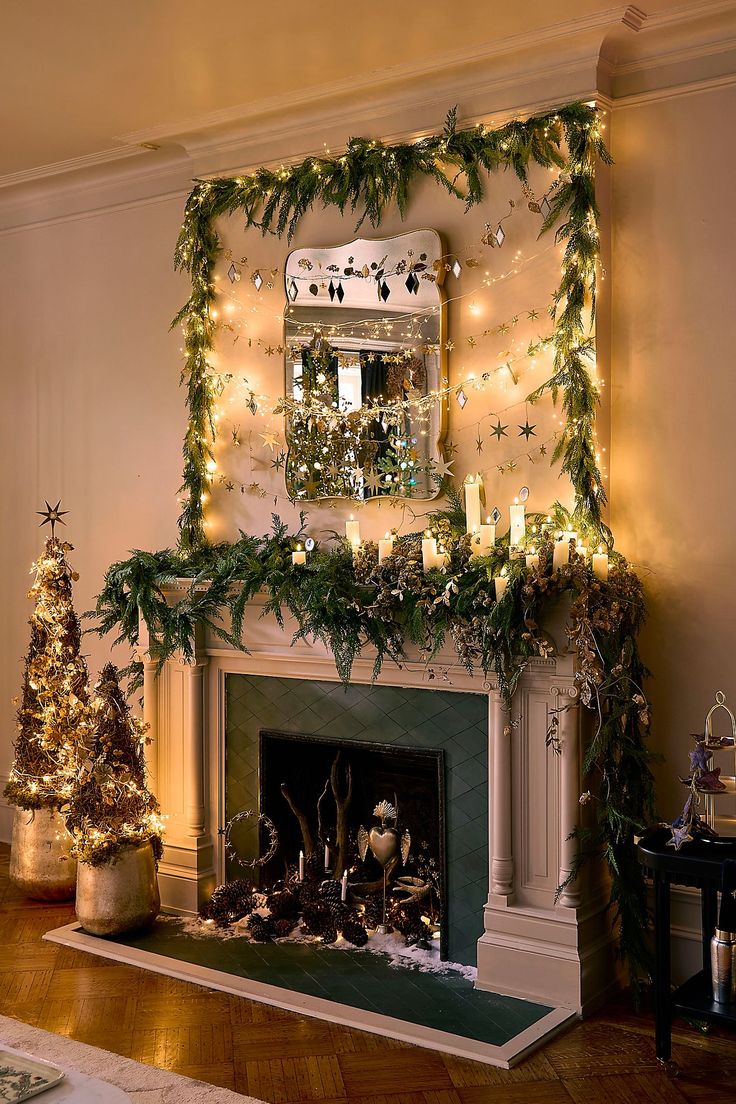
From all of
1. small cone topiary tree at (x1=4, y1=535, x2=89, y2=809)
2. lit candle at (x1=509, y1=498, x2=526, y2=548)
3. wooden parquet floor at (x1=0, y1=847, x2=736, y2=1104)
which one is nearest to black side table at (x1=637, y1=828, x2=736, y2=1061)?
wooden parquet floor at (x1=0, y1=847, x2=736, y2=1104)

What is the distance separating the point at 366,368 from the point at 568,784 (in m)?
1.61

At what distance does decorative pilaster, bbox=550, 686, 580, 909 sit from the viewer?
337cm

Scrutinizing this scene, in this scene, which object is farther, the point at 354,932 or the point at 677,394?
the point at 354,932

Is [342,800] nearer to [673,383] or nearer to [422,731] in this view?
[422,731]

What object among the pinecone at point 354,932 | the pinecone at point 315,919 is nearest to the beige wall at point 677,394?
the pinecone at point 354,932

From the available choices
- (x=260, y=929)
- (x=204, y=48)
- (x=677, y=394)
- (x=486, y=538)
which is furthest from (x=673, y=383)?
(x=260, y=929)

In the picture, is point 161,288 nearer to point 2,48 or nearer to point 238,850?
point 2,48

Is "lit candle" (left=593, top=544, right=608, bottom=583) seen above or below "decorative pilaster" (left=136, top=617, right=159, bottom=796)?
above

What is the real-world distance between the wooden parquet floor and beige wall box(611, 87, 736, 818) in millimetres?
756

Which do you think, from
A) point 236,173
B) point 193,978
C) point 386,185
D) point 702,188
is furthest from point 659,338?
point 193,978

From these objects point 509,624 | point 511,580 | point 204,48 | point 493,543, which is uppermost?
point 204,48

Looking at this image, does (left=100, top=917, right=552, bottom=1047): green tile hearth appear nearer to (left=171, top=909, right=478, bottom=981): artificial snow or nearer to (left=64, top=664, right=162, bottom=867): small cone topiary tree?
(left=171, top=909, right=478, bottom=981): artificial snow

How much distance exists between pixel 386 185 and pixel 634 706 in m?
1.98

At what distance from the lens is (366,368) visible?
3.93 meters
